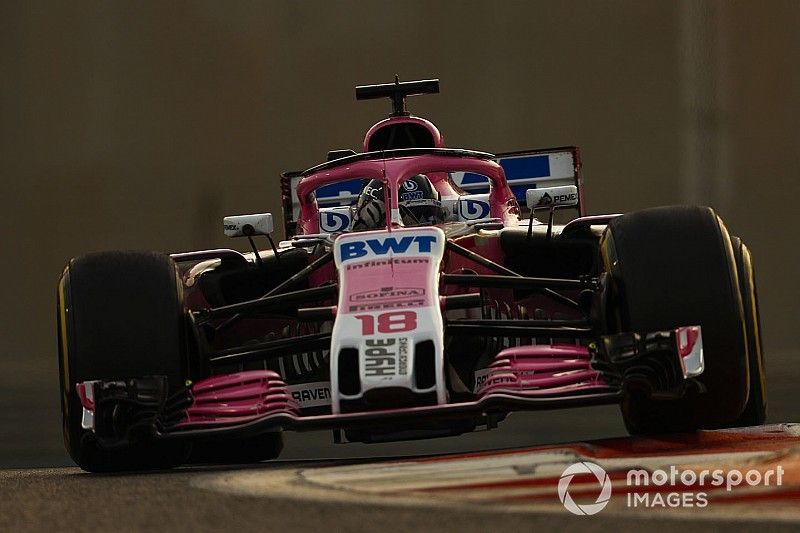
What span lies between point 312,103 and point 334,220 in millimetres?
5283

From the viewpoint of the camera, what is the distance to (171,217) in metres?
13.7

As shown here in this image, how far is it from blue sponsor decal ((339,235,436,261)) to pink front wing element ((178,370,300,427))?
649mm

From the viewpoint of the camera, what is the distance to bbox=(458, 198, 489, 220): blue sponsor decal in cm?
856

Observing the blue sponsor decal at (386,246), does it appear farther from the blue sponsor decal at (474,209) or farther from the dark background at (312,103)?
the dark background at (312,103)

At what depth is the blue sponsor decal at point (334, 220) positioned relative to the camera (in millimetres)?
8828

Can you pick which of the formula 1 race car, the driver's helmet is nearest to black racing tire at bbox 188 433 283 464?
the formula 1 race car

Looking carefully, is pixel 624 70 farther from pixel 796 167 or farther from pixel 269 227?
pixel 269 227

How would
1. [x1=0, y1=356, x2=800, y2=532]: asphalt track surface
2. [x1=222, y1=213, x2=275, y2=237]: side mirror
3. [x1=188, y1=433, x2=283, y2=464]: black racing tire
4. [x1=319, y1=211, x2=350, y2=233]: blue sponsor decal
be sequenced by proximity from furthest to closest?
[x1=319, y1=211, x2=350, y2=233]: blue sponsor decal, [x1=188, y1=433, x2=283, y2=464]: black racing tire, [x1=222, y1=213, x2=275, y2=237]: side mirror, [x1=0, y1=356, x2=800, y2=532]: asphalt track surface

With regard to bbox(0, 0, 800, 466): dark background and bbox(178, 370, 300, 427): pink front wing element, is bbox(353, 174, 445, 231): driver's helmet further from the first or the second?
bbox(0, 0, 800, 466): dark background

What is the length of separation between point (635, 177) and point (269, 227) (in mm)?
6160

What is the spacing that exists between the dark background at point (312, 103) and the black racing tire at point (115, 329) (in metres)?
6.21

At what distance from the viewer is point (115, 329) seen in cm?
616

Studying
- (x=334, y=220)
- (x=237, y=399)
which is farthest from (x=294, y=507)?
(x=334, y=220)

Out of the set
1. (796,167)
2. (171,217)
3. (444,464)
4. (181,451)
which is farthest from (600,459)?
(171,217)
